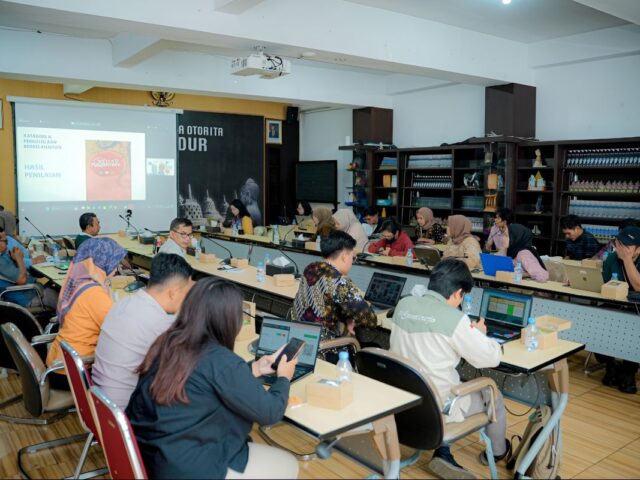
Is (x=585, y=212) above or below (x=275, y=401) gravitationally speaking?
above

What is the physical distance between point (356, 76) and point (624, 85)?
4389mm

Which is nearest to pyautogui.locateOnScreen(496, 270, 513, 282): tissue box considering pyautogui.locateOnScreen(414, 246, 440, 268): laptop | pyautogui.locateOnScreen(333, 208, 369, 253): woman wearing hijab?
pyautogui.locateOnScreen(414, 246, 440, 268): laptop

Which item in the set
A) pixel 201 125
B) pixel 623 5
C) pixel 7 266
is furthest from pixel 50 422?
pixel 201 125

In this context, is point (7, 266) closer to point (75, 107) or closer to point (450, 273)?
point (450, 273)

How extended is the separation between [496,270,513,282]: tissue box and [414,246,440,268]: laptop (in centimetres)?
74

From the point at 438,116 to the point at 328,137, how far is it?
2.78 metres

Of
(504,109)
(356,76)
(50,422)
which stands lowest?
(50,422)

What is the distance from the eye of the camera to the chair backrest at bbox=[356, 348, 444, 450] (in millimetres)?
2587

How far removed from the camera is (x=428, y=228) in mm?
8391

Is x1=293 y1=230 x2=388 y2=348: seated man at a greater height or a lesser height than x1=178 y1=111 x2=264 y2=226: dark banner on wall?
lesser

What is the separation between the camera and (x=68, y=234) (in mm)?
10156

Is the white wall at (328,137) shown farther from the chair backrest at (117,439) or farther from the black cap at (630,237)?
the chair backrest at (117,439)

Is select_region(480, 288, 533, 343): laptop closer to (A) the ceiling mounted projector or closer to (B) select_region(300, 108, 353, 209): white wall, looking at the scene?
(A) the ceiling mounted projector

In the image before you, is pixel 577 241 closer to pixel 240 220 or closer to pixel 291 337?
pixel 291 337
